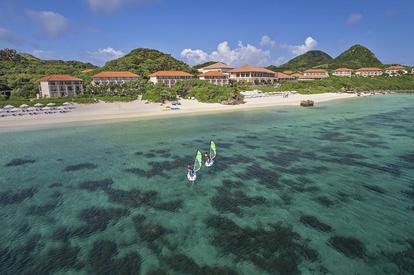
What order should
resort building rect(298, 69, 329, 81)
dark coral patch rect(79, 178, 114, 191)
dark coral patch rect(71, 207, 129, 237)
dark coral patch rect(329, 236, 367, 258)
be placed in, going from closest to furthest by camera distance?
dark coral patch rect(329, 236, 367, 258) → dark coral patch rect(71, 207, 129, 237) → dark coral patch rect(79, 178, 114, 191) → resort building rect(298, 69, 329, 81)

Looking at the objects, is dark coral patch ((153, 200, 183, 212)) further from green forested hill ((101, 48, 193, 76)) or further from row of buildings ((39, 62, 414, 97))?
green forested hill ((101, 48, 193, 76))

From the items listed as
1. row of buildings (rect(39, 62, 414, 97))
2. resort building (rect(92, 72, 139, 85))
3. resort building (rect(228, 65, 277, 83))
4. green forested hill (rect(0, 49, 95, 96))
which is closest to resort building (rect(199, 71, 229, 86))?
row of buildings (rect(39, 62, 414, 97))

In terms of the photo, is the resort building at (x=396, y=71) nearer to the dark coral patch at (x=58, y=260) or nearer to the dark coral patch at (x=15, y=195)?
the dark coral patch at (x=15, y=195)

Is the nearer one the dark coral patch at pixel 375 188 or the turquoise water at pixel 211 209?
the turquoise water at pixel 211 209

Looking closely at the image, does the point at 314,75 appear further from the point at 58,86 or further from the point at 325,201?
the point at 325,201

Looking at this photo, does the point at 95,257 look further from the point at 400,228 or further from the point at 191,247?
the point at 400,228

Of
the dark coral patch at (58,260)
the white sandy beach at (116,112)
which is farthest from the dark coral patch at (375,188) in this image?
the white sandy beach at (116,112)

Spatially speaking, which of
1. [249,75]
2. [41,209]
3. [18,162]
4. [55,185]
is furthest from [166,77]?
[41,209]
